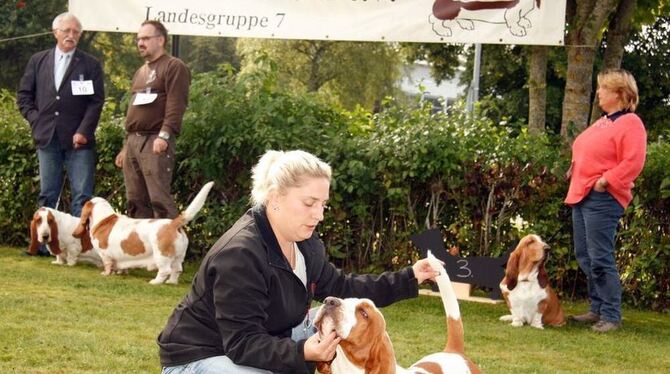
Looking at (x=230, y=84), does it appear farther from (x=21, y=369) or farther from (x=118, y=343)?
(x=21, y=369)

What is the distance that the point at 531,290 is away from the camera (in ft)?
23.3

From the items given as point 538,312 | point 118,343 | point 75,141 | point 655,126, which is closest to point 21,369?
point 118,343

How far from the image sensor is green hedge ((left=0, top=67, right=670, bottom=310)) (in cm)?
816

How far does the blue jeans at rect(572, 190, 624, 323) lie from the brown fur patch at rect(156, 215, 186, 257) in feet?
10.0

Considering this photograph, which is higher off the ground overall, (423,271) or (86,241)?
(423,271)

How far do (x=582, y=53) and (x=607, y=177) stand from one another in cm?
379

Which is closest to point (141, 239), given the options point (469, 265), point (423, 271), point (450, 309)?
point (469, 265)

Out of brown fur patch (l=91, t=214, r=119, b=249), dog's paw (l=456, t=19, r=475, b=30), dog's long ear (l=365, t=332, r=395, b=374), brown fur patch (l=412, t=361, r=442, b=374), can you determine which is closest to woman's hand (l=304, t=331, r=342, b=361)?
dog's long ear (l=365, t=332, r=395, b=374)

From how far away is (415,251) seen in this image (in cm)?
873

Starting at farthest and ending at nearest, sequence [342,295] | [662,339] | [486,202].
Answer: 1. [486,202]
2. [662,339]
3. [342,295]

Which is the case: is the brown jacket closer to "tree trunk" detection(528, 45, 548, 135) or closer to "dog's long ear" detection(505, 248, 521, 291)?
"dog's long ear" detection(505, 248, 521, 291)

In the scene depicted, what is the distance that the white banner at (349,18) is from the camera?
9188 mm

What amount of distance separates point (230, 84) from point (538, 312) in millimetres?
3836

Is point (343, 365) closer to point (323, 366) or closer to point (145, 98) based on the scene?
point (323, 366)
